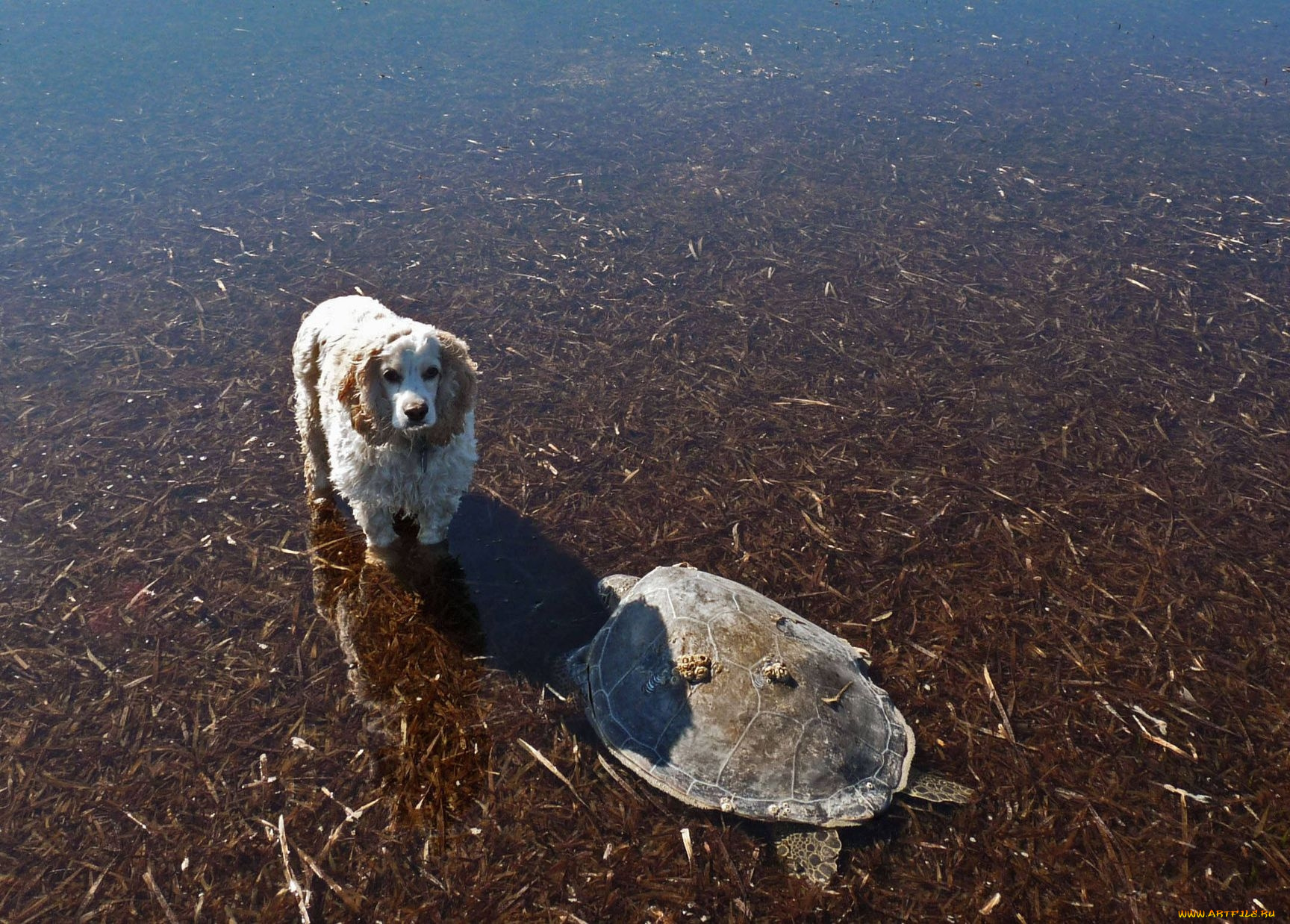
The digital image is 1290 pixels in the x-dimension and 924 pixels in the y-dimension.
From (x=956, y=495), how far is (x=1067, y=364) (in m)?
3.44

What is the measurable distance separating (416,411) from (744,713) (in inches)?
128

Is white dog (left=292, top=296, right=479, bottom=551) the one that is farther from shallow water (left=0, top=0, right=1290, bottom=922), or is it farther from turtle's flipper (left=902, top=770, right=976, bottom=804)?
turtle's flipper (left=902, top=770, right=976, bottom=804)

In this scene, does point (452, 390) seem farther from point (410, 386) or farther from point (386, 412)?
point (386, 412)

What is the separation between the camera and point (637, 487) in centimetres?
841

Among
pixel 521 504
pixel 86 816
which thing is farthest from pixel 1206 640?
pixel 86 816

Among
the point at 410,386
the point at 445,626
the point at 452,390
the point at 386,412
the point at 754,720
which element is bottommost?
the point at 445,626

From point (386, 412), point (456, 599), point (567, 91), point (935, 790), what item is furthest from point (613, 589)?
point (567, 91)

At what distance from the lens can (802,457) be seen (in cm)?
884

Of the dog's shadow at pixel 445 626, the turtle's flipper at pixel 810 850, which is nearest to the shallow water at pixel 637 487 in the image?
the dog's shadow at pixel 445 626

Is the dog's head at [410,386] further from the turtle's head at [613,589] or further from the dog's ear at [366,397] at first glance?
the turtle's head at [613,589]

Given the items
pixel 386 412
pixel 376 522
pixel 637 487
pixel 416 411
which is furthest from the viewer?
pixel 637 487

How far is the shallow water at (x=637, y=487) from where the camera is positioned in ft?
17.6

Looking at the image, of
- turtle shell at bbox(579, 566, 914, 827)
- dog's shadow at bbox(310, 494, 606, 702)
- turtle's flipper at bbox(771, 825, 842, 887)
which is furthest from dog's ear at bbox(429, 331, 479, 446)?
turtle's flipper at bbox(771, 825, 842, 887)

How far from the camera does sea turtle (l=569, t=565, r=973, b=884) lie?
5.22 metres
